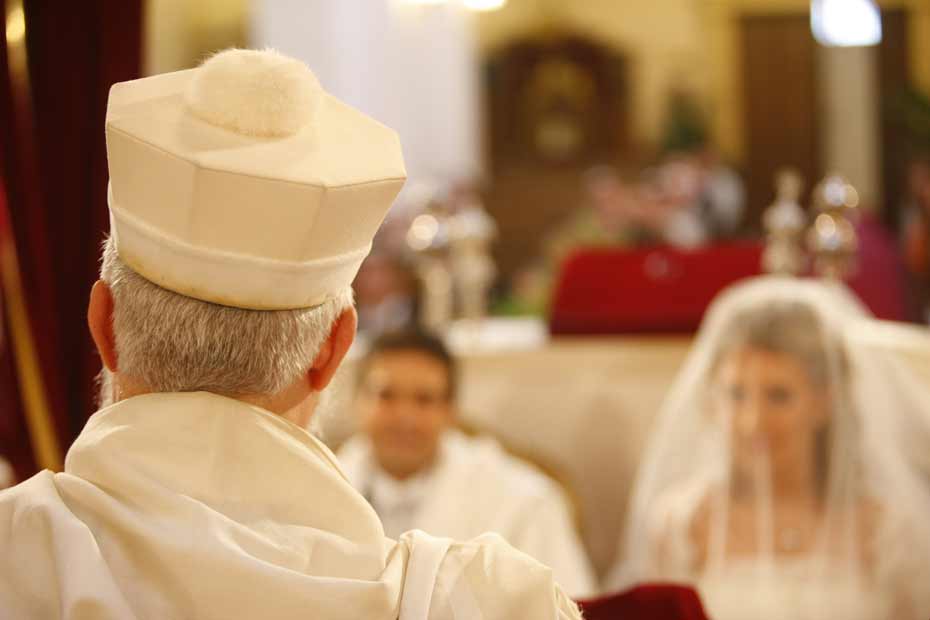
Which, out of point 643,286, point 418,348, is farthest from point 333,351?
point 643,286

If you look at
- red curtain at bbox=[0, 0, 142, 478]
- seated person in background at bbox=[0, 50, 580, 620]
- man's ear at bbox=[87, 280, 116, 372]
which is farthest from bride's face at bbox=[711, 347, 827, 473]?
man's ear at bbox=[87, 280, 116, 372]

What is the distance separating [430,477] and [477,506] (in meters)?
0.15

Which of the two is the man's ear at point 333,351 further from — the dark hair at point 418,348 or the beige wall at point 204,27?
the beige wall at point 204,27

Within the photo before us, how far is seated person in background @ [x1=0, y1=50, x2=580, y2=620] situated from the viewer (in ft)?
3.86

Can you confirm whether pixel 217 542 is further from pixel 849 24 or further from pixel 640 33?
pixel 640 33

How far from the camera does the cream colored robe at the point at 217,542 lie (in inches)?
46.1

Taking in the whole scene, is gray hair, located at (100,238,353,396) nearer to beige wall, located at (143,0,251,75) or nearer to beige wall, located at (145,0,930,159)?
beige wall, located at (143,0,251,75)

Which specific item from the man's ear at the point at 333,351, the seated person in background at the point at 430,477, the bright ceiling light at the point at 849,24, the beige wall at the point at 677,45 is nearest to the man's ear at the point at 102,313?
the man's ear at the point at 333,351

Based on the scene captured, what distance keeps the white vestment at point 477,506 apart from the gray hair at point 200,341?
2.18 meters

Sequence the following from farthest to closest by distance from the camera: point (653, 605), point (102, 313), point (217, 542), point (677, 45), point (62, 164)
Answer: point (677, 45)
point (62, 164)
point (653, 605)
point (102, 313)
point (217, 542)

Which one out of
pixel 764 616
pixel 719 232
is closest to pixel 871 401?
pixel 764 616

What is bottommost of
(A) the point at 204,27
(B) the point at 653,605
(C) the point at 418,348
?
(A) the point at 204,27

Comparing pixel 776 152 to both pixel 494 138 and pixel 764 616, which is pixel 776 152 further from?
pixel 764 616

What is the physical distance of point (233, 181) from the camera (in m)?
1.22
